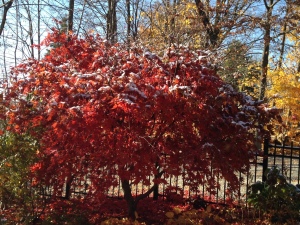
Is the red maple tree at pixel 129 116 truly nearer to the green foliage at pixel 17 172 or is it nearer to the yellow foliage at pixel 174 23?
the green foliage at pixel 17 172

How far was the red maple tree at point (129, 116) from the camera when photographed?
395 centimetres

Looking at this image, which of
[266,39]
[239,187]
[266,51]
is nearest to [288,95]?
[266,39]

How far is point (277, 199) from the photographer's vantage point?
5469mm

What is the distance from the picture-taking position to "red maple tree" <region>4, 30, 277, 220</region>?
395 centimetres

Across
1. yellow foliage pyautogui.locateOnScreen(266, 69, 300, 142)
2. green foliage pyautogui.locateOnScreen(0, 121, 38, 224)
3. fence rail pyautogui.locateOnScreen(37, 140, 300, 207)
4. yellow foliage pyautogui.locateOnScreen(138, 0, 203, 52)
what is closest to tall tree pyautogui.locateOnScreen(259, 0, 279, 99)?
yellow foliage pyautogui.locateOnScreen(266, 69, 300, 142)

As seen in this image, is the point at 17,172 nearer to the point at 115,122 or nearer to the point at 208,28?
the point at 115,122

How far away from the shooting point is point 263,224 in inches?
209

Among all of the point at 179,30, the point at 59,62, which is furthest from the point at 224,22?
the point at 59,62

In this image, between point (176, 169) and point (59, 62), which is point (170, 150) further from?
point (59, 62)

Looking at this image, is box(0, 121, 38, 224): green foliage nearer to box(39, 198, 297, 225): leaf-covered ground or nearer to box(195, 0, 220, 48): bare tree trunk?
box(39, 198, 297, 225): leaf-covered ground

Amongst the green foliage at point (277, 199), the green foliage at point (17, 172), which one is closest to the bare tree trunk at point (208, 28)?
the green foliage at point (277, 199)

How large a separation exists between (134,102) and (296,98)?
12295mm

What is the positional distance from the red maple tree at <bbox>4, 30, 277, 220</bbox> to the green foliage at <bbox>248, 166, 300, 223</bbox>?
771 mm

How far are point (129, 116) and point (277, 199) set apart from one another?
297cm
